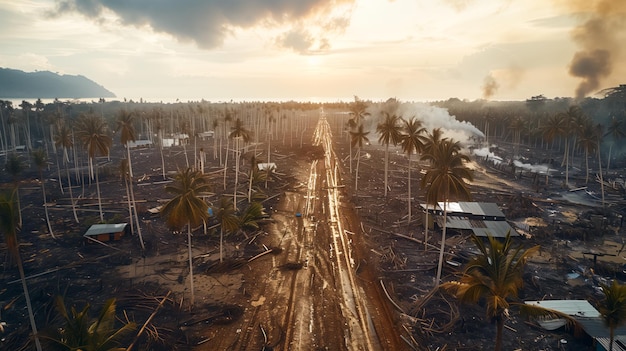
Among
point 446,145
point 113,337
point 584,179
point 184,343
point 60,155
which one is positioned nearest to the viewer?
point 113,337

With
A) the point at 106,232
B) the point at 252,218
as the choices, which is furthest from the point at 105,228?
the point at 252,218

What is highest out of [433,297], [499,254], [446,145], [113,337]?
[446,145]

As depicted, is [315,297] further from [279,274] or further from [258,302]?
[279,274]

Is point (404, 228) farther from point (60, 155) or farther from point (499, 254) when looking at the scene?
point (60, 155)

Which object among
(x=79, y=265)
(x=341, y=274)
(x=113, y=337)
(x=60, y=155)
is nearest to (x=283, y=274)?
(x=341, y=274)

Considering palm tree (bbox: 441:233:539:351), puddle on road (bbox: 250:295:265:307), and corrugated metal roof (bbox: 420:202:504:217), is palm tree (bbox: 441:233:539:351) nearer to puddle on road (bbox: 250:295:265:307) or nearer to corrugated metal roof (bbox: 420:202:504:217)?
puddle on road (bbox: 250:295:265:307)

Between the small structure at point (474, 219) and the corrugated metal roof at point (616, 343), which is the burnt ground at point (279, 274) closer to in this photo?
the corrugated metal roof at point (616, 343)

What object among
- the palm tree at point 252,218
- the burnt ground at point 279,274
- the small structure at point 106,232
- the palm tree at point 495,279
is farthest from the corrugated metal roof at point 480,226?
the small structure at point 106,232
